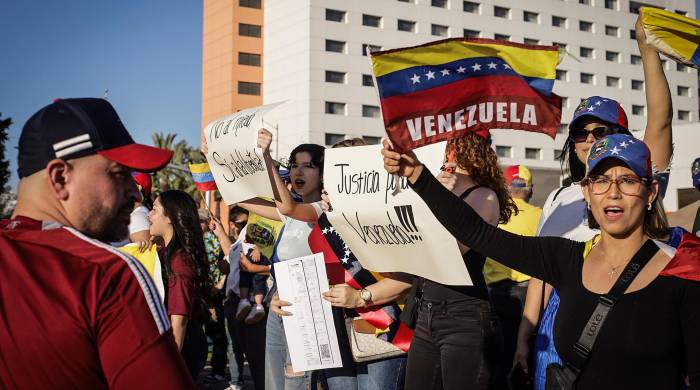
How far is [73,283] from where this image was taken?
6.02 ft

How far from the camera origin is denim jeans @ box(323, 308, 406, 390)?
14.9 ft

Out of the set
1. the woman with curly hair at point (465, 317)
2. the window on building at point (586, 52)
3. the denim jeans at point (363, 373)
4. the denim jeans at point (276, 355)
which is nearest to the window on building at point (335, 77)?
the window on building at point (586, 52)

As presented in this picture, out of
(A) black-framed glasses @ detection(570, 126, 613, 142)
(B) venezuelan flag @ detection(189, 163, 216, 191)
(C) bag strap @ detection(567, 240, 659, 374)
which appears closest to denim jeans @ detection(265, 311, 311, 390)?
(A) black-framed glasses @ detection(570, 126, 613, 142)

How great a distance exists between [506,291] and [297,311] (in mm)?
2052

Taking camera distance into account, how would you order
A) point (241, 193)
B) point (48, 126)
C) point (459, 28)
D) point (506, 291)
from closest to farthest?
point (48, 126) → point (241, 193) → point (506, 291) → point (459, 28)

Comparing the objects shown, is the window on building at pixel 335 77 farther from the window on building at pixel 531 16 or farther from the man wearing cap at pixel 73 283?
the man wearing cap at pixel 73 283

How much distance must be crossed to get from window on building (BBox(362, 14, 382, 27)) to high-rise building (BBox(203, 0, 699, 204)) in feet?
0.30

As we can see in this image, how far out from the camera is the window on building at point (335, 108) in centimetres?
6456

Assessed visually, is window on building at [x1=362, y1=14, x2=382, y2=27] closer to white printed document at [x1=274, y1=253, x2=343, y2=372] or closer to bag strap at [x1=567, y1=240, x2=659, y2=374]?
white printed document at [x1=274, y1=253, x2=343, y2=372]

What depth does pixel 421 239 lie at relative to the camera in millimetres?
3744

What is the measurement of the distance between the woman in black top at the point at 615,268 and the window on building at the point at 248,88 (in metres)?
67.1

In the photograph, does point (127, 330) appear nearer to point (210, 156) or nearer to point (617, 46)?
point (210, 156)

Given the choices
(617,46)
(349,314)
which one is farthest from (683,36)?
(617,46)

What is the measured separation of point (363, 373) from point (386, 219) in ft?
3.87
